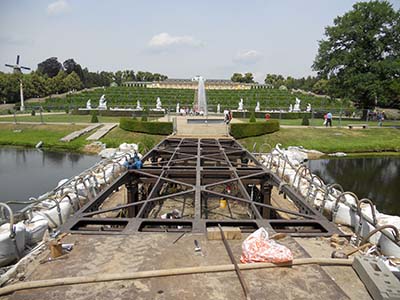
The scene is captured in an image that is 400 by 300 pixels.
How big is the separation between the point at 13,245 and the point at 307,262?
13.1ft

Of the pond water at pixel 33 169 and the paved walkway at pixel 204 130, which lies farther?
the paved walkway at pixel 204 130

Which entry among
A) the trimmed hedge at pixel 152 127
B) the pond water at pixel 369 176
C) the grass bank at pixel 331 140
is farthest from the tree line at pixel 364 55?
the trimmed hedge at pixel 152 127

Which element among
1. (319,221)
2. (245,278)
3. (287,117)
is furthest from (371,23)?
(245,278)

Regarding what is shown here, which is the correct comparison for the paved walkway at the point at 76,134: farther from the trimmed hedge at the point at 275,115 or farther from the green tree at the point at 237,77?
the green tree at the point at 237,77

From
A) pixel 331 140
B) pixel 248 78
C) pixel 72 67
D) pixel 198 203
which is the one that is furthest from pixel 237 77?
pixel 198 203

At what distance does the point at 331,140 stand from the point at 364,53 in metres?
16.2

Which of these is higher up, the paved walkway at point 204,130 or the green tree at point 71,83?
the green tree at point 71,83

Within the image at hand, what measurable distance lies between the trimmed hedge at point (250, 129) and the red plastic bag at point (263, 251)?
19.4 meters

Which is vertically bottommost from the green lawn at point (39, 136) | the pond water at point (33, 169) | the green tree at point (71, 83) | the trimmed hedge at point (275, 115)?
the pond water at point (33, 169)

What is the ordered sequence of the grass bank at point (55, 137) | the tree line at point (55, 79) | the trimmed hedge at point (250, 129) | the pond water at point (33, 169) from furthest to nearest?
the tree line at point (55, 79), the trimmed hedge at point (250, 129), the grass bank at point (55, 137), the pond water at point (33, 169)

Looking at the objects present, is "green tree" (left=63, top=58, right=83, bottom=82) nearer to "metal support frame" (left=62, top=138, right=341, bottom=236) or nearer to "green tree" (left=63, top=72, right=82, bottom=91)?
"green tree" (left=63, top=72, right=82, bottom=91)

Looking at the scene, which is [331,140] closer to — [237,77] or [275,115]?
[275,115]

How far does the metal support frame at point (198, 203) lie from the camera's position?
13.6 ft

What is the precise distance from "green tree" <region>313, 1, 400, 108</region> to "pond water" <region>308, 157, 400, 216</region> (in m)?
13.6
